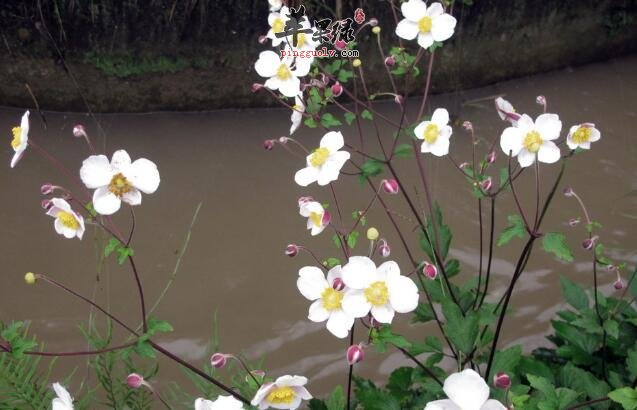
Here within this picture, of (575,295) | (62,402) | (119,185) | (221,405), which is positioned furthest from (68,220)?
(575,295)

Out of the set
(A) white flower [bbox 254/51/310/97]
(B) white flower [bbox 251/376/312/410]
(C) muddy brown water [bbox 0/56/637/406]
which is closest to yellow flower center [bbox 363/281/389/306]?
(B) white flower [bbox 251/376/312/410]

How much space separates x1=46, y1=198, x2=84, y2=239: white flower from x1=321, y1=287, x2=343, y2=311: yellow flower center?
43cm

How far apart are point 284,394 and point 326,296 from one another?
175mm

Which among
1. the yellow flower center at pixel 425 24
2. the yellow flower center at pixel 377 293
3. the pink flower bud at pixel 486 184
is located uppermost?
the yellow flower center at pixel 425 24

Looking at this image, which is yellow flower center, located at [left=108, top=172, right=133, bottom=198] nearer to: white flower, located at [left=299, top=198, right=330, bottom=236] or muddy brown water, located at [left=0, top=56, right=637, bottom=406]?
white flower, located at [left=299, top=198, right=330, bottom=236]

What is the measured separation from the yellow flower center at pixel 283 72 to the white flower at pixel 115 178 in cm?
42

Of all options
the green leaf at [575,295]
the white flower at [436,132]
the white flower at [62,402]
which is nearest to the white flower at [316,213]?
the white flower at [436,132]

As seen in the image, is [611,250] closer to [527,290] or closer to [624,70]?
[527,290]

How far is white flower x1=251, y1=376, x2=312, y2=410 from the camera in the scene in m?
1.05

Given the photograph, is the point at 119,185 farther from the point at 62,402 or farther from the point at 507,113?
the point at 507,113

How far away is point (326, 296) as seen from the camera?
1.07 m

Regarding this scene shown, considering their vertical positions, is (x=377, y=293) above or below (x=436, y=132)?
below

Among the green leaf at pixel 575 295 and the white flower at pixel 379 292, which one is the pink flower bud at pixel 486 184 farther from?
the green leaf at pixel 575 295

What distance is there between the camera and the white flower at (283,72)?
1362mm
